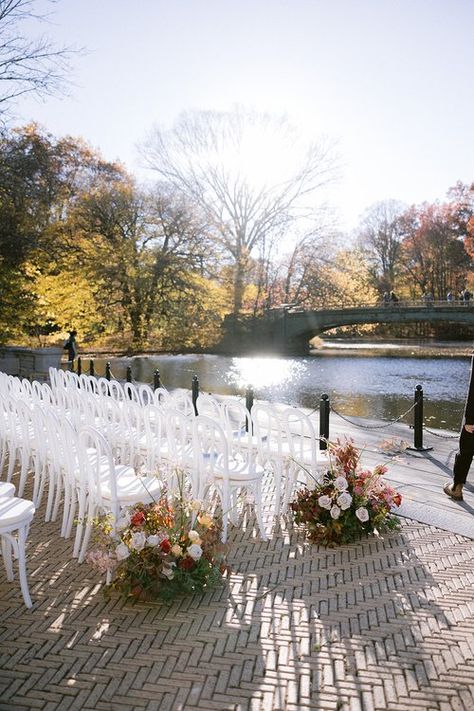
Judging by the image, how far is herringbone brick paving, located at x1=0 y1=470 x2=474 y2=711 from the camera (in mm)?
3195

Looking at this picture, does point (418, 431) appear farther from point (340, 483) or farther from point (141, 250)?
point (141, 250)

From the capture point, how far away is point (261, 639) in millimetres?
3738

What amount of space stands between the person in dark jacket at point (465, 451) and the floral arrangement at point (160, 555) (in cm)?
322

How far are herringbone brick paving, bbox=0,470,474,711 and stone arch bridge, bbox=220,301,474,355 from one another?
34.6 m

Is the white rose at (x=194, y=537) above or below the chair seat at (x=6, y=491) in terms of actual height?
below

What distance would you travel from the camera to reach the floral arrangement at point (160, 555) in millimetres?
4164

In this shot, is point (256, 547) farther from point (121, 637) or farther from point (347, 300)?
point (347, 300)

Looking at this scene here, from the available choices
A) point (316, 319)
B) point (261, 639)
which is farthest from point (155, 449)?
point (316, 319)

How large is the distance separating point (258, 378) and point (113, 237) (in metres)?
11.0

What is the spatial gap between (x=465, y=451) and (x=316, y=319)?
34.9 metres

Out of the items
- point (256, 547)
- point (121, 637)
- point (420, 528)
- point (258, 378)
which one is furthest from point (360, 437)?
point (258, 378)

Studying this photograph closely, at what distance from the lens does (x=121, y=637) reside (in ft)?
12.3

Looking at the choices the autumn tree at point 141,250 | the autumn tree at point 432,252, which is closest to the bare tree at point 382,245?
the autumn tree at point 432,252

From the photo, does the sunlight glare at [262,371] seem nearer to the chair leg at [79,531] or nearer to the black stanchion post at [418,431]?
the black stanchion post at [418,431]
